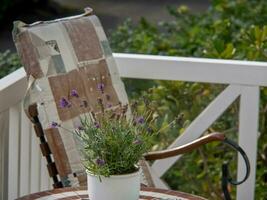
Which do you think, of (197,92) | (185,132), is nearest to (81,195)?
(185,132)

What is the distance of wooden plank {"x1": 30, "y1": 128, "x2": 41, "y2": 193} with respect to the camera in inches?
137

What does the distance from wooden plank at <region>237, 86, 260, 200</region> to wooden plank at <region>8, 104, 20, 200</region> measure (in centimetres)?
86

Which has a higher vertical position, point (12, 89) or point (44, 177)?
point (12, 89)

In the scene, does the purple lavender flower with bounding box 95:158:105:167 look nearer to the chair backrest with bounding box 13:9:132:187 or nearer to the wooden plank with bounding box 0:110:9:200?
the chair backrest with bounding box 13:9:132:187

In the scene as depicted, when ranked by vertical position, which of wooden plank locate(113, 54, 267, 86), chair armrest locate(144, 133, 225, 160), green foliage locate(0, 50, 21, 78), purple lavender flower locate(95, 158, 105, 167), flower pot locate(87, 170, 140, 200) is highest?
green foliage locate(0, 50, 21, 78)

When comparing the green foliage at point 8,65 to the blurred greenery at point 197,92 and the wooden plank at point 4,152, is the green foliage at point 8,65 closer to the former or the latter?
the blurred greenery at point 197,92

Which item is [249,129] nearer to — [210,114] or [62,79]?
[210,114]

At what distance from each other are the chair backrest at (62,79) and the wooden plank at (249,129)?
482 mm

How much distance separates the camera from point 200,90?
4168 millimetres

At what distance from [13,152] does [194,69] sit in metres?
0.78

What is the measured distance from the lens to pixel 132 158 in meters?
2.57

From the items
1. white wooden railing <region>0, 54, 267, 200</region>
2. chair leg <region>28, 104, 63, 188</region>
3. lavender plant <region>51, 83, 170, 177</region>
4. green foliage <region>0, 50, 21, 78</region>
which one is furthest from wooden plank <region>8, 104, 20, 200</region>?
green foliage <region>0, 50, 21, 78</region>

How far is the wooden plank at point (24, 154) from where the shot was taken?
339cm

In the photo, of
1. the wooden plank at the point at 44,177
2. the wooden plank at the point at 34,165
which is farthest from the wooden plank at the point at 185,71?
the wooden plank at the point at 44,177
